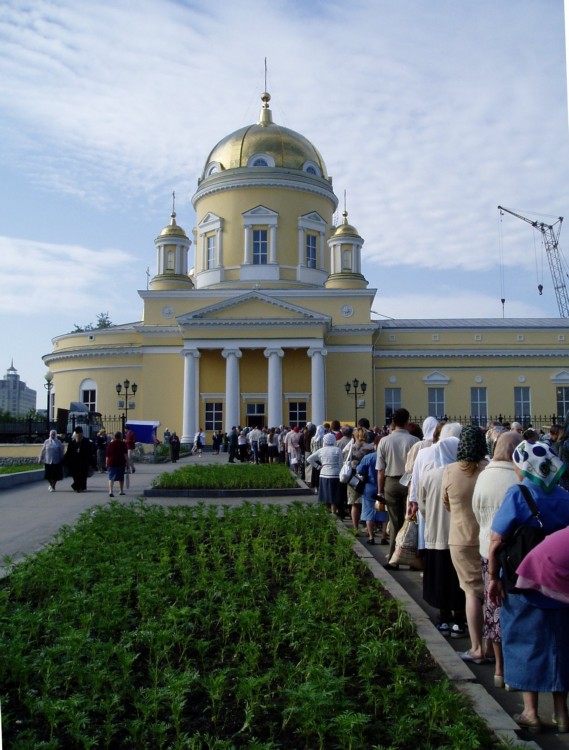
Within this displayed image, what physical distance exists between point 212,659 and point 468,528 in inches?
93.1

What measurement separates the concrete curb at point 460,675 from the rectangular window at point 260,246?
3922 centimetres

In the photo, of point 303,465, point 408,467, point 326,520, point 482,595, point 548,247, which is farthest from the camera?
point 548,247

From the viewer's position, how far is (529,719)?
488cm

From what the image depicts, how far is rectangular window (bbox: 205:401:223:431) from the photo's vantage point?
42000 millimetres

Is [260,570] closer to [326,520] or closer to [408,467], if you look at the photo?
[408,467]

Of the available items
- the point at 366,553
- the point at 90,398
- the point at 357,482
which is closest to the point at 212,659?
the point at 366,553

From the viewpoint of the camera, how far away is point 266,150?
46.7 m

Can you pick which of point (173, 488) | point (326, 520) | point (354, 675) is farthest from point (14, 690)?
point (173, 488)

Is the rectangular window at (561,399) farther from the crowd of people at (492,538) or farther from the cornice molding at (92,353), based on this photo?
the crowd of people at (492,538)

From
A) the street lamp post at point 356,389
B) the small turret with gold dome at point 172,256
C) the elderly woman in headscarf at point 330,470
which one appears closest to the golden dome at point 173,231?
the small turret with gold dome at point 172,256

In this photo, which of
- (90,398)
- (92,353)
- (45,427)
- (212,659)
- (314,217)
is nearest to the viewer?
(212,659)

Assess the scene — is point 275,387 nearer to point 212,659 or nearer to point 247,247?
point 247,247

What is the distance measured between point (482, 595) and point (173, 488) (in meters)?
12.6

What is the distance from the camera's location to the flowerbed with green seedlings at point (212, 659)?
4348mm
